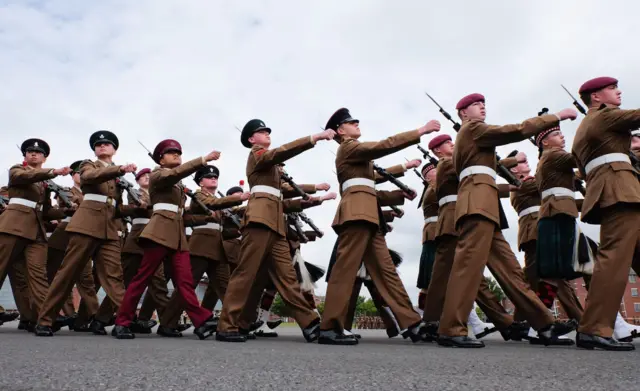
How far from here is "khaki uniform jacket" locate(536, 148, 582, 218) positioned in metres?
5.45

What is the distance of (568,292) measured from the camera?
5688 millimetres

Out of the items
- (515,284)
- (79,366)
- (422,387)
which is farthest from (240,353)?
(515,284)

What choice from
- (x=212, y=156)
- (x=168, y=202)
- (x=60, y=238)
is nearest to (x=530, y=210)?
(x=212, y=156)

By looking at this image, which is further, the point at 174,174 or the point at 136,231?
the point at 136,231

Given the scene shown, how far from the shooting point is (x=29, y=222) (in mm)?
6875

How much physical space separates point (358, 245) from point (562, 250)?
1851mm

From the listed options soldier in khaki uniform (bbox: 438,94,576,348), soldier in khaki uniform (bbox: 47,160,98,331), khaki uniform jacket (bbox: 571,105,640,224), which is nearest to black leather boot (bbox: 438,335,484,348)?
soldier in khaki uniform (bbox: 438,94,576,348)

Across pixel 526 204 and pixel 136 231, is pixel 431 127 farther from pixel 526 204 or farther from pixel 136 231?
pixel 136 231

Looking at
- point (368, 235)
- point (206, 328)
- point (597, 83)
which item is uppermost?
point (597, 83)

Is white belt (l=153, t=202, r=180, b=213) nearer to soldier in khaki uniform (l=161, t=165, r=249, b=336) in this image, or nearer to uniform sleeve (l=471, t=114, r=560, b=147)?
soldier in khaki uniform (l=161, t=165, r=249, b=336)

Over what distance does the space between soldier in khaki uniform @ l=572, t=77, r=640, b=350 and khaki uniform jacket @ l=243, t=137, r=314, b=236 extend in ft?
7.61

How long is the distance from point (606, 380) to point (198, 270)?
5277 millimetres

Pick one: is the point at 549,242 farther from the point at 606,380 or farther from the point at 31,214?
the point at 31,214

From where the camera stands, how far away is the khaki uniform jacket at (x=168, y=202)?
224 inches
